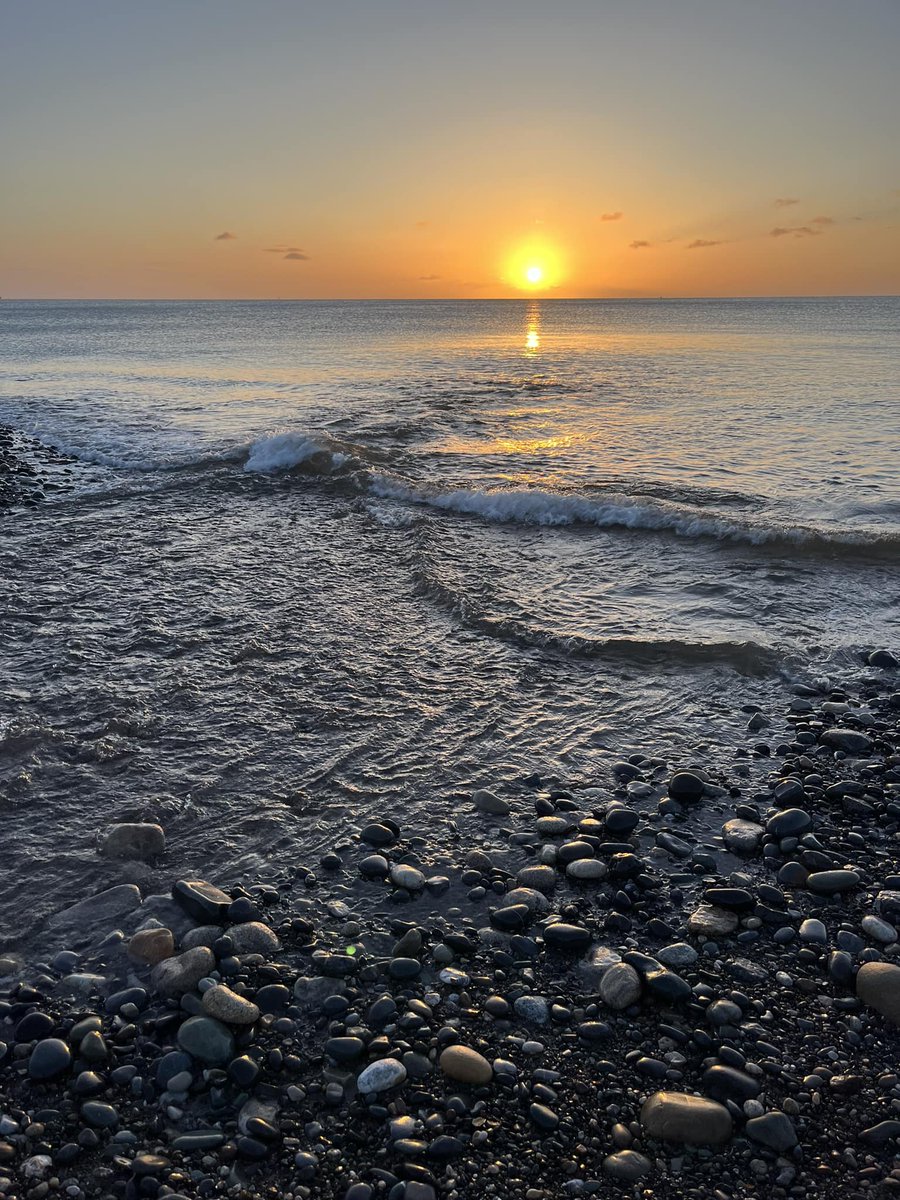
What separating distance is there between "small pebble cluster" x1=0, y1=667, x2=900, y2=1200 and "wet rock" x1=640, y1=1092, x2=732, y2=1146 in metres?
0.01

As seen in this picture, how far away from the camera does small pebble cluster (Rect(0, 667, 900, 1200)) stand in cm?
340

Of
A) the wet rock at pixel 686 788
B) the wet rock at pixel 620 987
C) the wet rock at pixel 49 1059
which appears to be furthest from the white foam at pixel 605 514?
the wet rock at pixel 49 1059

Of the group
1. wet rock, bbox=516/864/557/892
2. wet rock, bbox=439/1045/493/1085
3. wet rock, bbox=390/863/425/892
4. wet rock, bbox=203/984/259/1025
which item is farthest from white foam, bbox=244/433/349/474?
wet rock, bbox=439/1045/493/1085

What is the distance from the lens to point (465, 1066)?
379 cm

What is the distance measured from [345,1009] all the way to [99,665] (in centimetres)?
539

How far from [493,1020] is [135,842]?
2861 millimetres

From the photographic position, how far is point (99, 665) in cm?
834

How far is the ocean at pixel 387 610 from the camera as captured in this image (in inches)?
250

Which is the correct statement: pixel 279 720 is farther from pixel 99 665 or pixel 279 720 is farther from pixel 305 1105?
pixel 305 1105

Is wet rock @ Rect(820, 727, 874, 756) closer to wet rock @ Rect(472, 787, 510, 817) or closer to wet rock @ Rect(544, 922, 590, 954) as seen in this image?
wet rock @ Rect(472, 787, 510, 817)

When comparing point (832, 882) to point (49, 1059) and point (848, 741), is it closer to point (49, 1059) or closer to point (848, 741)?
point (848, 741)

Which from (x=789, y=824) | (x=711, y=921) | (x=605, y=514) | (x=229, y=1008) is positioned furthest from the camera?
(x=605, y=514)

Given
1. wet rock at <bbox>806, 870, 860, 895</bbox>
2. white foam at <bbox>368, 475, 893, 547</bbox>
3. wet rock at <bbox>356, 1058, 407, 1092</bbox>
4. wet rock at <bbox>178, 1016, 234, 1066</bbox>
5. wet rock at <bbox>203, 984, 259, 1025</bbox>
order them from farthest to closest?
1. white foam at <bbox>368, 475, 893, 547</bbox>
2. wet rock at <bbox>806, 870, 860, 895</bbox>
3. wet rock at <bbox>203, 984, 259, 1025</bbox>
4. wet rock at <bbox>178, 1016, 234, 1066</bbox>
5. wet rock at <bbox>356, 1058, 407, 1092</bbox>

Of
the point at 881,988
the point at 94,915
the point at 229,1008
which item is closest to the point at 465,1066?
the point at 229,1008
